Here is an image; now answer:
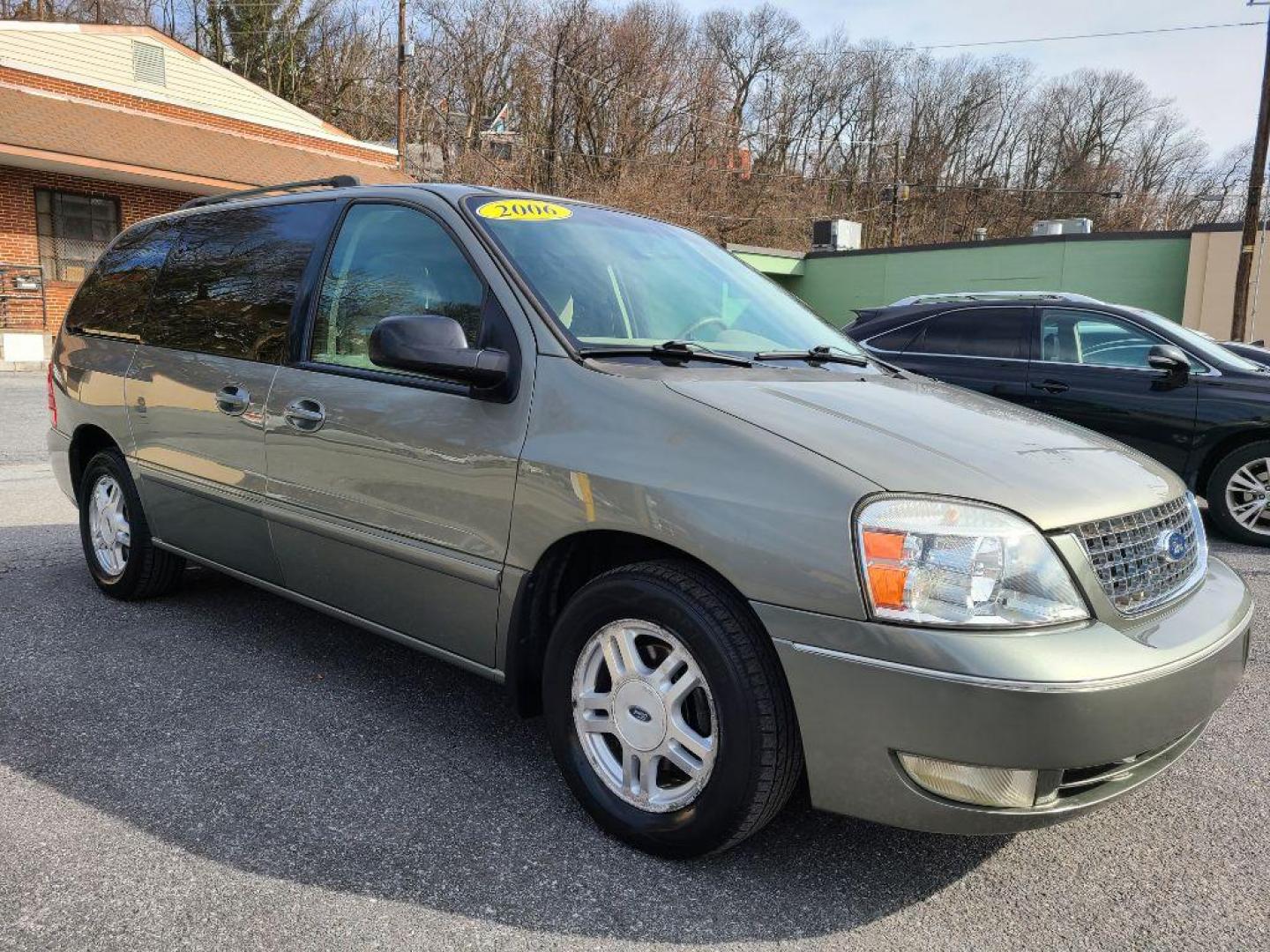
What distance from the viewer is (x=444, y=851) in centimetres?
244

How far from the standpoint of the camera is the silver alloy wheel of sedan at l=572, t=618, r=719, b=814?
2311 mm

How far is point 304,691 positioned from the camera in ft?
11.3

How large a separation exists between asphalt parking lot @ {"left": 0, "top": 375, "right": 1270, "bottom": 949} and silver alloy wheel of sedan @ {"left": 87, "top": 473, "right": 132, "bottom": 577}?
0.92 meters

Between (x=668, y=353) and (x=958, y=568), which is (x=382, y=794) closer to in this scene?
(x=668, y=353)

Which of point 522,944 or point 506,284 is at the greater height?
point 506,284

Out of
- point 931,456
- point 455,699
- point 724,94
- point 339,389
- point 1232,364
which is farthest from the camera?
point 724,94

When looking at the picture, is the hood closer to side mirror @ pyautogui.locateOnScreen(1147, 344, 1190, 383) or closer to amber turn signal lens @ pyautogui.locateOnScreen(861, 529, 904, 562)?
amber turn signal lens @ pyautogui.locateOnScreen(861, 529, 904, 562)

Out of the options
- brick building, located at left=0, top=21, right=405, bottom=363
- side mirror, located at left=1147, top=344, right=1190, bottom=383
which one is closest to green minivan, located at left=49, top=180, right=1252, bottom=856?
side mirror, located at left=1147, top=344, right=1190, bottom=383

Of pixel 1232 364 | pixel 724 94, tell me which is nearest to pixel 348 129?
pixel 724 94

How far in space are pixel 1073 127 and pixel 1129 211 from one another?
779 cm

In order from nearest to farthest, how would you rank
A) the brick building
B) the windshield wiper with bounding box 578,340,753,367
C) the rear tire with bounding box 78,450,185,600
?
1. the windshield wiper with bounding box 578,340,753,367
2. the rear tire with bounding box 78,450,185,600
3. the brick building

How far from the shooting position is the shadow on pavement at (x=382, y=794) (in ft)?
7.43

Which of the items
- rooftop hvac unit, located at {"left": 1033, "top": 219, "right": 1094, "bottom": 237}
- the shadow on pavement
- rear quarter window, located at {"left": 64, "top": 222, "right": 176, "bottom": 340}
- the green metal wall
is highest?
rooftop hvac unit, located at {"left": 1033, "top": 219, "right": 1094, "bottom": 237}

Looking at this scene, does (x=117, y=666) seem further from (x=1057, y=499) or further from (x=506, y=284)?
(x=1057, y=499)
